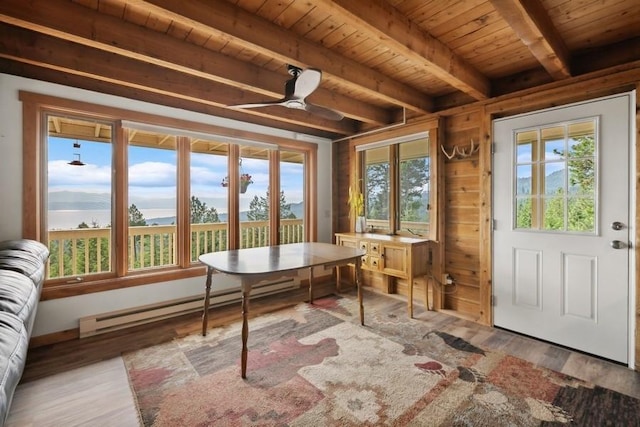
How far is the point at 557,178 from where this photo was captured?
2.63m

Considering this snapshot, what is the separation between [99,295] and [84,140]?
4.95 ft

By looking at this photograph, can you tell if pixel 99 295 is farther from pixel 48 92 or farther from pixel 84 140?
pixel 48 92

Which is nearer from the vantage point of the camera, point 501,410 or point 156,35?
point 501,410

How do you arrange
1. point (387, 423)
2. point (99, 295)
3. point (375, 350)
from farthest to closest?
point (99, 295) → point (375, 350) → point (387, 423)

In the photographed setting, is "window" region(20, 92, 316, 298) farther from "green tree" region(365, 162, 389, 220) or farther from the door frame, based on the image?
the door frame

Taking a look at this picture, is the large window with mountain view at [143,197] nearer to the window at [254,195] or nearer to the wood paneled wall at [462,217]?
the window at [254,195]

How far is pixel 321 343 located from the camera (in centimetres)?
262

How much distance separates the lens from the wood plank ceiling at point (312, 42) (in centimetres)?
181

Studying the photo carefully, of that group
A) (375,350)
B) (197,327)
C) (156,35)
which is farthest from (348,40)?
(197,327)

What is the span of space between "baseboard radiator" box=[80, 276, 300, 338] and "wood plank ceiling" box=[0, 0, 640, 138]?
6.58 ft

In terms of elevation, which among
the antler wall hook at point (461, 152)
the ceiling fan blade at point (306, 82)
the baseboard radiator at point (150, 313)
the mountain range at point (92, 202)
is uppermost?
the ceiling fan blade at point (306, 82)

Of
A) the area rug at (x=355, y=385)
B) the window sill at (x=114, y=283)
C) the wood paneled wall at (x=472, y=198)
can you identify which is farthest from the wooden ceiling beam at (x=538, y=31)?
the window sill at (x=114, y=283)

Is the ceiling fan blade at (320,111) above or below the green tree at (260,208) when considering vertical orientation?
above

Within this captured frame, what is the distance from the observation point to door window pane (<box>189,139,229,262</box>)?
3574 mm
